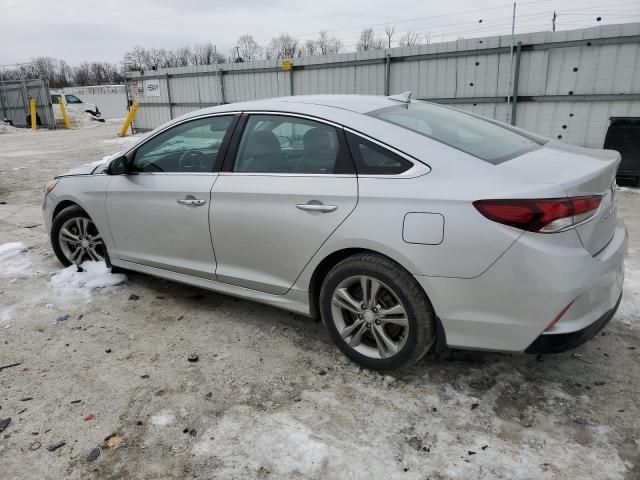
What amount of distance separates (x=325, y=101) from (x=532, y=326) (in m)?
1.86

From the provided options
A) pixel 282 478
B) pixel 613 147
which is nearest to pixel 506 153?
pixel 282 478

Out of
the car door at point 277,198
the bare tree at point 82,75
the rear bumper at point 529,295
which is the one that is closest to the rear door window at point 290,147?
the car door at point 277,198

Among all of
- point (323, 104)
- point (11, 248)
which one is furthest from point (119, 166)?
point (11, 248)

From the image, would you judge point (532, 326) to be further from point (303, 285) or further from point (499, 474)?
point (303, 285)

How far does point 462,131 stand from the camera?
9.98 ft

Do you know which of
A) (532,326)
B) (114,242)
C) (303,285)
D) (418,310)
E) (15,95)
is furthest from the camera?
(15,95)

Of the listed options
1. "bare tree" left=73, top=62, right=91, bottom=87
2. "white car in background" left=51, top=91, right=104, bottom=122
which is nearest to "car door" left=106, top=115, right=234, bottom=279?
"white car in background" left=51, top=91, right=104, bottom=122

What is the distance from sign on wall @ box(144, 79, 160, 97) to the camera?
17266mm

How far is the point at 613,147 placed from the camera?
8.12m

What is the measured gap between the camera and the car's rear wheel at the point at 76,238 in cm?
450

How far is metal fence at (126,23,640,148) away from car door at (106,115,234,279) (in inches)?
294

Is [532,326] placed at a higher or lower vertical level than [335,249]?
lower

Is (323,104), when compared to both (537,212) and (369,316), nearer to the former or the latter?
(369,316)

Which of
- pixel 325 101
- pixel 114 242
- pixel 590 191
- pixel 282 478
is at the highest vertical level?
pixel 325 101
